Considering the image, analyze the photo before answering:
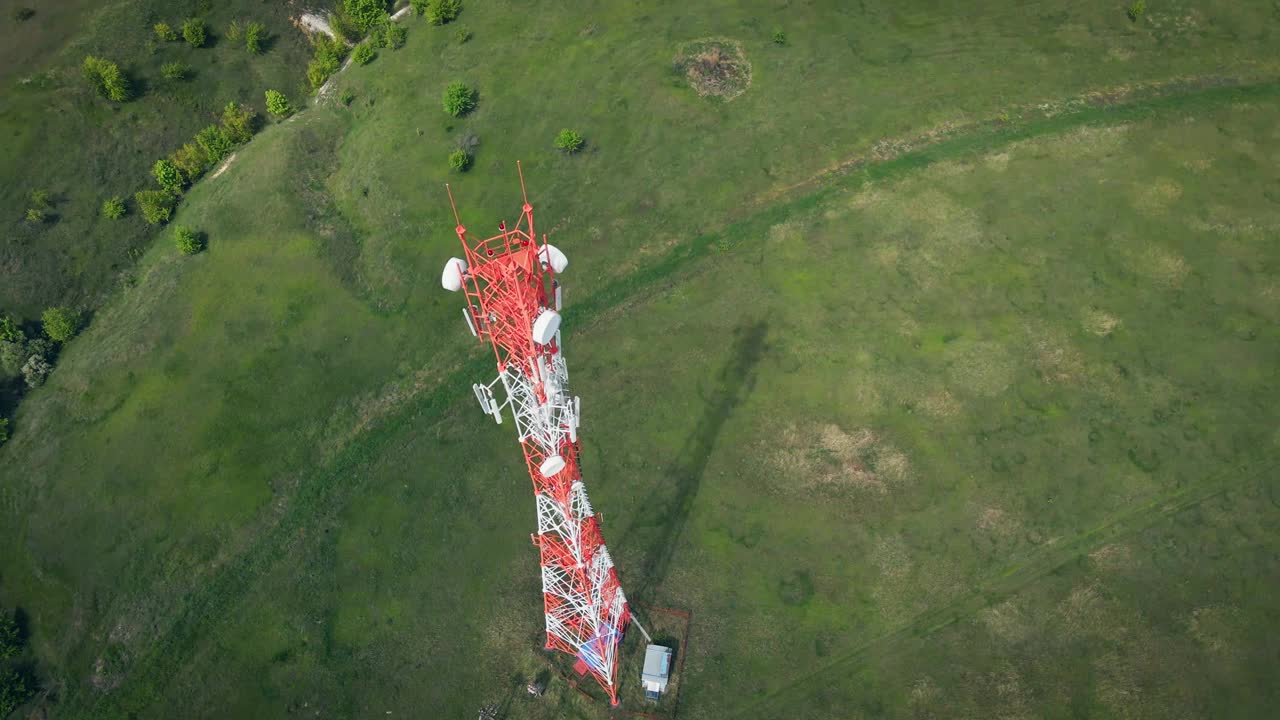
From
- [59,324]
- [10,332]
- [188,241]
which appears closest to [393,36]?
[188,241]

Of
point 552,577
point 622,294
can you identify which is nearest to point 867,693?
point 552,577

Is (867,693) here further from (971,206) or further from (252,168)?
(252,168)

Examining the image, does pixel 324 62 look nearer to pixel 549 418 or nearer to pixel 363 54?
pixel 363 54

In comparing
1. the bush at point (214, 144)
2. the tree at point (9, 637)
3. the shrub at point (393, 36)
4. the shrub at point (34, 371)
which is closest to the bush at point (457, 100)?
the shrub at point (393, 36)

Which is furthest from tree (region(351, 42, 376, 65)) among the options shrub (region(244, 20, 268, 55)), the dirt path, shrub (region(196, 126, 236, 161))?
the dirt path

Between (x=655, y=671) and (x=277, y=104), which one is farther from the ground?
(x=277, y=104)
